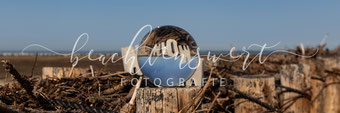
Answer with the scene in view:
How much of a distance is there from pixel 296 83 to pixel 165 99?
98.0 inches

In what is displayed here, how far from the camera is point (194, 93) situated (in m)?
2.61

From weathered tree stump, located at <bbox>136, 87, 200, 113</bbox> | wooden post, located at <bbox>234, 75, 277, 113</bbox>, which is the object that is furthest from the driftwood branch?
wooden post, located at <bbox>234, 75, 277, 113</bbox>

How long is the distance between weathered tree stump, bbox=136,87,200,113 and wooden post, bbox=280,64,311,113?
2226 millimetres

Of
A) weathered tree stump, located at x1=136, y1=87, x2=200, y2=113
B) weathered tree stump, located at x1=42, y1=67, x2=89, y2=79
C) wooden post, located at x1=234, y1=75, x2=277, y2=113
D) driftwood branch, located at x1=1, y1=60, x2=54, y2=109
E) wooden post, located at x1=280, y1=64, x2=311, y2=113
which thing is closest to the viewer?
weathered tree stump, located at x1=136, y1=87, x2=200, y2=113

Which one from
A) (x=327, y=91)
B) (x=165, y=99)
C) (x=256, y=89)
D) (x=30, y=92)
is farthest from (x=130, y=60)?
(x=327, y=91)

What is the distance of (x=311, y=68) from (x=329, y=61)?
485 mm

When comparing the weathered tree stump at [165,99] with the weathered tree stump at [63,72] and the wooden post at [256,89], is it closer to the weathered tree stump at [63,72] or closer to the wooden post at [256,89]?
the wooden post at [256,89]

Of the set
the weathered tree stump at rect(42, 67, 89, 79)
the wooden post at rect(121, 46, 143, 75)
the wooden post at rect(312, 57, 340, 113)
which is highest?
the wooden post at rect(121, 46, 143, 75)

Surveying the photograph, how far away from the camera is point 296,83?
432 centimetres

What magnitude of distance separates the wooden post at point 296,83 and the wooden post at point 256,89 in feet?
1.87

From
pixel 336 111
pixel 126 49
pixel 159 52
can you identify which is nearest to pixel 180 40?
pixel 159 52

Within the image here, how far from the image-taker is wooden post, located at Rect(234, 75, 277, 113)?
378cm

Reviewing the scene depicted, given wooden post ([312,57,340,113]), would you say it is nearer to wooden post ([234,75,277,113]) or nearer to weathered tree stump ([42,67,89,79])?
wooden post ([234,75,277,113])

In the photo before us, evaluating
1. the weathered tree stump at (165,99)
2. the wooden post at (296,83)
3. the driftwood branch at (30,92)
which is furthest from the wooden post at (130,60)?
the wooden post at (296,83)
